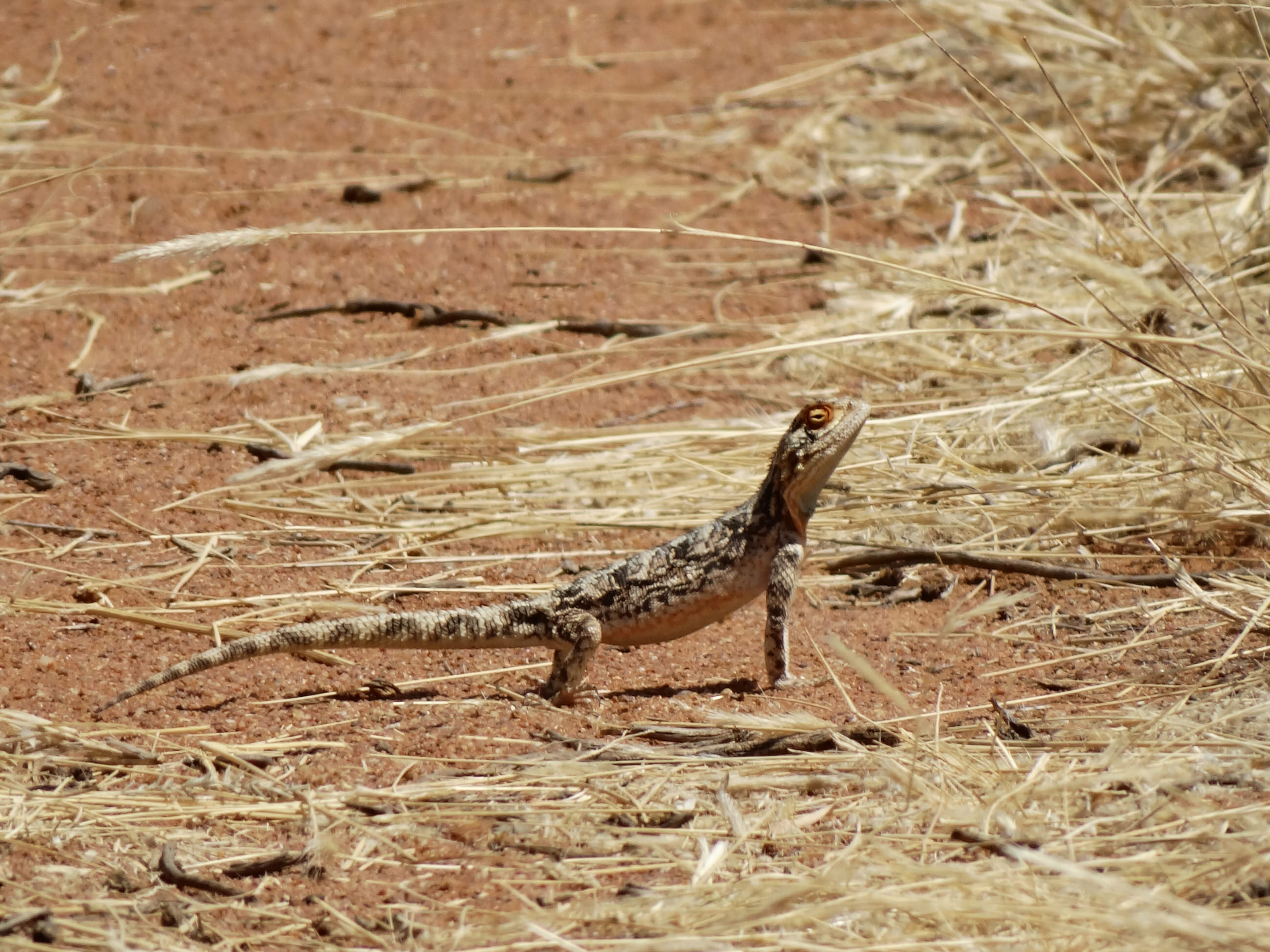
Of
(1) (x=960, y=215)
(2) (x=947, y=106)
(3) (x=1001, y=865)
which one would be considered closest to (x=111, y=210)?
(1) (x=960, y=215)

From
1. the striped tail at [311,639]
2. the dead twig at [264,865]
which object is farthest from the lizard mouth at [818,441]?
the dead twig at [264,865]

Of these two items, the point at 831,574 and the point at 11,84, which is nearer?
the point at 831,574

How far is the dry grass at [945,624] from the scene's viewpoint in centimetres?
311

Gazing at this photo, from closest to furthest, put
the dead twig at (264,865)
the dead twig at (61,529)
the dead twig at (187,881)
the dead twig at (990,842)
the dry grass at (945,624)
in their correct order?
1. the dry grass at (945,624)
2. the dead twig at (990,842)
3. the dead twig at (187,881)
4. the dead twig at (264,865)
5. the dead twig at (61,529)

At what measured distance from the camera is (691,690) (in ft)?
16.4

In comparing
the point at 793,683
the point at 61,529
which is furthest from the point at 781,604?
the point at 61,529

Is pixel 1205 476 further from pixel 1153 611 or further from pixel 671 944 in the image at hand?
pixel 671 944

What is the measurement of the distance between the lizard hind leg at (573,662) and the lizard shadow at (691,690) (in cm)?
16

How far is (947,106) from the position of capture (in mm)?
11625

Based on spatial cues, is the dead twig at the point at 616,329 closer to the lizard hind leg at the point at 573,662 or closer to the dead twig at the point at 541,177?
the dead twig at the point at 541,177

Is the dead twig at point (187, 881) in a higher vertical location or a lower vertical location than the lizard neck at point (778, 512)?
lower

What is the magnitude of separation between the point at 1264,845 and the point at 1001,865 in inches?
23.1

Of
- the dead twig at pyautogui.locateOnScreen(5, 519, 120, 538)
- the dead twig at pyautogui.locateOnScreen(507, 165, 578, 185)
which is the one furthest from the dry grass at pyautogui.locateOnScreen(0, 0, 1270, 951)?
the dead twig at pyautogui.locateOnScreen(507, 165, 578, 185)

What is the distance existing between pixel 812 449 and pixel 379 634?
174 centimetres
